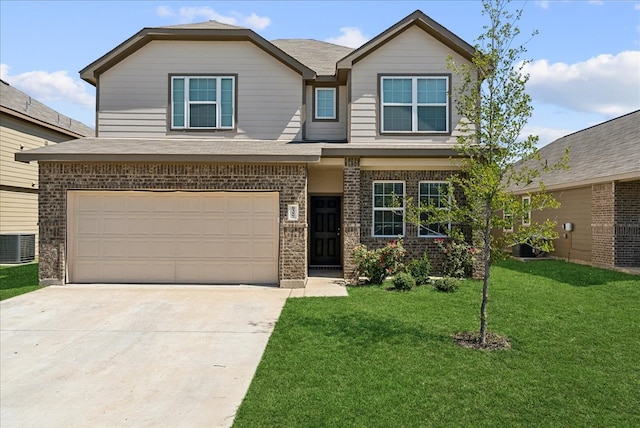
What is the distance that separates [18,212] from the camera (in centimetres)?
1789

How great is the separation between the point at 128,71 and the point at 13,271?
744cm

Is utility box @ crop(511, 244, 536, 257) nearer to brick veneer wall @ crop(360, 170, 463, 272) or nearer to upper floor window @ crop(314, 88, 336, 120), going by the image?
brick veneer wall @ crop(360, 170, 463, 272)

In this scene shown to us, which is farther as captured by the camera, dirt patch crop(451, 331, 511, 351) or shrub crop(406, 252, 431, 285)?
shrub crop(406, 252, 431, 285)

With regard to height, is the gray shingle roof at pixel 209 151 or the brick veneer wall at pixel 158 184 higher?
the gray shingle roof at pixel 209 151

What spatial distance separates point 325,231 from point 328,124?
3.43 m

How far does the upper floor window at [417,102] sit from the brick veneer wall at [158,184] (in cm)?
340

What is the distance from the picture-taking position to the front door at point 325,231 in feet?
46.3

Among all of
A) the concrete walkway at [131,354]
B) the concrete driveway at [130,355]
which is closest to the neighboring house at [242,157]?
the concrete walkway at [131,354]

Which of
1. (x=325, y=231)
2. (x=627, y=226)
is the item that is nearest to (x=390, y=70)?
(x=325, y=231)

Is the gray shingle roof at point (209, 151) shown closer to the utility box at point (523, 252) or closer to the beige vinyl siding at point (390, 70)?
the beige vinyl siding at point (390, 70)

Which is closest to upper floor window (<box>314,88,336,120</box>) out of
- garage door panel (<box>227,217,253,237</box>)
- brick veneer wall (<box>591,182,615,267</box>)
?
garage door panel (<box>227,217,253,237</box>)

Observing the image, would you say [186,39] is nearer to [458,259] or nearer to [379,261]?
[379,261]

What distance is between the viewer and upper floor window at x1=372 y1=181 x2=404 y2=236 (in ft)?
40.8

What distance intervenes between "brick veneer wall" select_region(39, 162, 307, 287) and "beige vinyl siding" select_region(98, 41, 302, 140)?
2109mm
